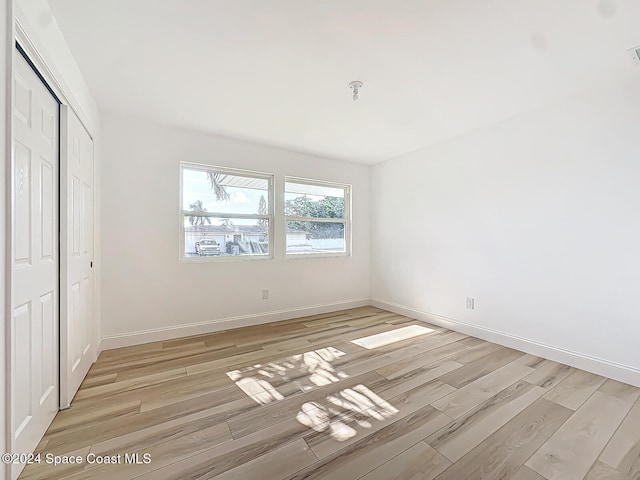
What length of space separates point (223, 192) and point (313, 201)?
1.36m

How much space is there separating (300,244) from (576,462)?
3.35 metres

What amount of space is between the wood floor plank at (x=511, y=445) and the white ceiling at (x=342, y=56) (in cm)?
246

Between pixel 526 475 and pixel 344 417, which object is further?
pixel 344 417

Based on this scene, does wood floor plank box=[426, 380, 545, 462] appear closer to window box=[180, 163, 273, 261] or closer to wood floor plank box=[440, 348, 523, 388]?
wood floor plank box=[440, 348, 523, 388]

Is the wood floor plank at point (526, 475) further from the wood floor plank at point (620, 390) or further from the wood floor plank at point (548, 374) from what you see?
the wood floor plank at point (620, 390)

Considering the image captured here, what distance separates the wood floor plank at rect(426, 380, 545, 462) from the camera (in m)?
1.55

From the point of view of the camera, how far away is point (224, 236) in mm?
3576

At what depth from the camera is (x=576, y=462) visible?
57.1 inches

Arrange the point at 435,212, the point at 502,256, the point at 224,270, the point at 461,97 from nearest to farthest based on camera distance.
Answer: the point at 461,97
the point at 502,256
the point at 224,270
the point at 435,212

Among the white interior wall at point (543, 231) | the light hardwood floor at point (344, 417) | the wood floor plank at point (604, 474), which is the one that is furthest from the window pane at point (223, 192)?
the wood floor plank at point (604, 474)

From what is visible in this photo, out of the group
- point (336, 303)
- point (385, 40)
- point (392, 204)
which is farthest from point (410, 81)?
point (336, 303)

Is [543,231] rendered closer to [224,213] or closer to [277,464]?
[277,464]

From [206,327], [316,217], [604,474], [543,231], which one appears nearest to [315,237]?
[316,217]

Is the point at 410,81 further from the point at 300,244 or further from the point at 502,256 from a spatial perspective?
the point at 300,244
